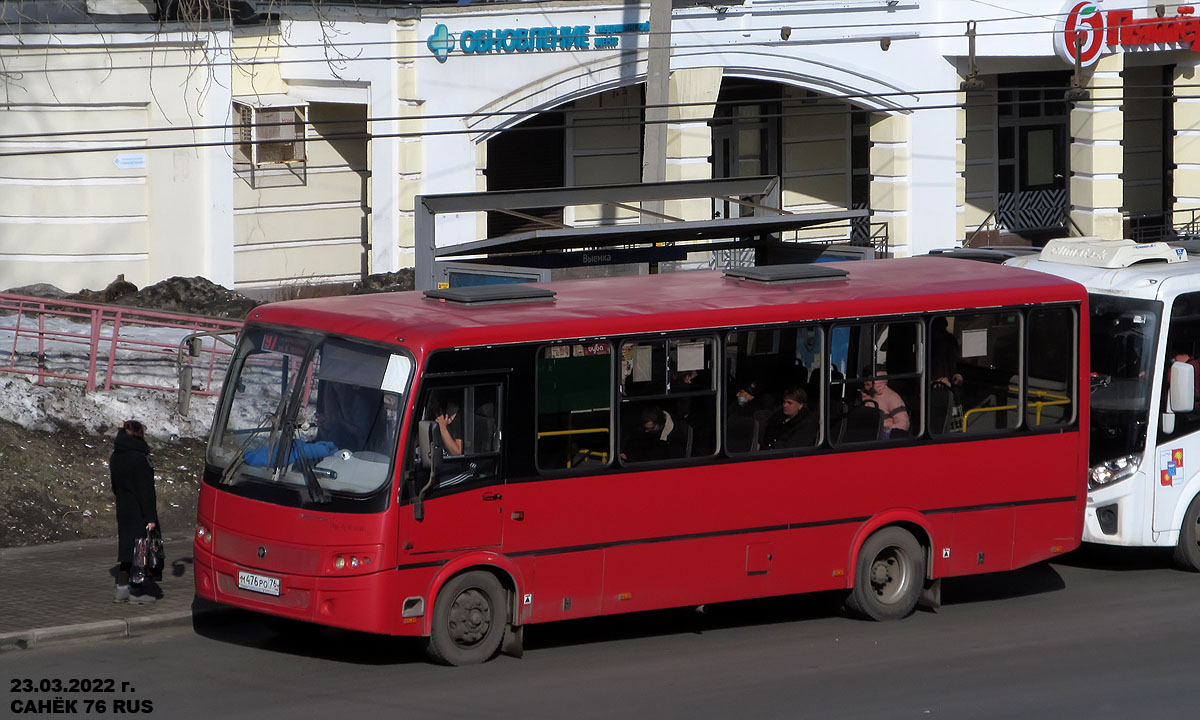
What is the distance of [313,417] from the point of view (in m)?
11.0

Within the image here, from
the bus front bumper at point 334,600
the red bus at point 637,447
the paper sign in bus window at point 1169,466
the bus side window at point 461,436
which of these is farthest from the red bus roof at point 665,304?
the paper sign in bus window at point 1169,466

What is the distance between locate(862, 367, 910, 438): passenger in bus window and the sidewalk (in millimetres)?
5335

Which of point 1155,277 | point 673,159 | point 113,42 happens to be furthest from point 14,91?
point 1155,277

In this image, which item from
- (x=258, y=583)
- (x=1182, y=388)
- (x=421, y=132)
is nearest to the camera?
(x=258, y=583)

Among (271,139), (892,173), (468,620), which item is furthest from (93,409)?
(892,173)

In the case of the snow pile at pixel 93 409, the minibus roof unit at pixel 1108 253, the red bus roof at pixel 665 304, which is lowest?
the snow pile at pixel 93 409

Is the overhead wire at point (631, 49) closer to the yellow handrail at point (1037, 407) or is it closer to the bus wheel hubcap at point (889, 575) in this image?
the yellow handrail at point (1037, 407)

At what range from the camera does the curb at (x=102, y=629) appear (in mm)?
11555

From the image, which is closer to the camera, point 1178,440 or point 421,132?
point 1178,440

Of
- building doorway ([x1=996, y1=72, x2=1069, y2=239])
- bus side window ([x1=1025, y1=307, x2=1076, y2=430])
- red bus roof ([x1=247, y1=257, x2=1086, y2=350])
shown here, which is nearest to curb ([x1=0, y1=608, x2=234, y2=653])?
red bus roof ([x1=247, y1=257, x2=1086, y2=350])

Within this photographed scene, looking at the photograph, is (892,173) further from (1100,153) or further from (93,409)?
(93,409)

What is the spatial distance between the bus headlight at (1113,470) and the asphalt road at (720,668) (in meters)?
0.98

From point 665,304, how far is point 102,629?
15.6 ft

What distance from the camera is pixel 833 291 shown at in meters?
12.6
